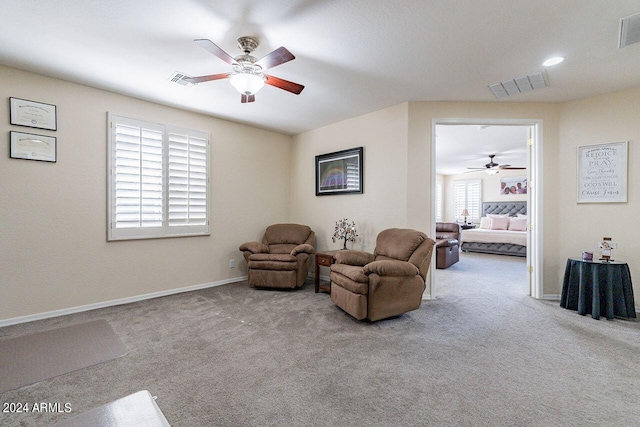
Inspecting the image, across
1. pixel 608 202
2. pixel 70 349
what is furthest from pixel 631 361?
pixel 70 349

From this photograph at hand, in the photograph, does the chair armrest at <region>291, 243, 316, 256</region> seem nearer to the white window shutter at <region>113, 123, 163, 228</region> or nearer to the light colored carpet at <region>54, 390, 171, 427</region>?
the white window shutter at <region>113, 123, 163, 228</region>

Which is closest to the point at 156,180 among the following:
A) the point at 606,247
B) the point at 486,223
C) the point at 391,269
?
the point at 391,269

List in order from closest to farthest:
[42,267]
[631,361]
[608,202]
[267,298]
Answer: [631,361] < [42,267] < [608,202] < [267,298]

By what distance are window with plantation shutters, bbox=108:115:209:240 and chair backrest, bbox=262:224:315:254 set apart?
106cm

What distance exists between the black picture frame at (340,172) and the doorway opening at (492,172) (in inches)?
43.6

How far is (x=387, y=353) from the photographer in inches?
93.2

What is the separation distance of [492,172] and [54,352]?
9699 millimetres

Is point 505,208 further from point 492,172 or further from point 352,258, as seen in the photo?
point 352,258

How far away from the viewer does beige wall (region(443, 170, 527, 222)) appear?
9.25 meters

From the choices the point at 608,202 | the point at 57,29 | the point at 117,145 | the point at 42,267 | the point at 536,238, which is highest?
the point at 57,29

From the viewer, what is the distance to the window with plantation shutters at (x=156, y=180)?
3607 millimetres

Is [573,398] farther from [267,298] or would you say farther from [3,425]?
[3,425]

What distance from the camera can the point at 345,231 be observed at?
14.8ft

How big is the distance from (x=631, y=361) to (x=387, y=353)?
6.24 ft
